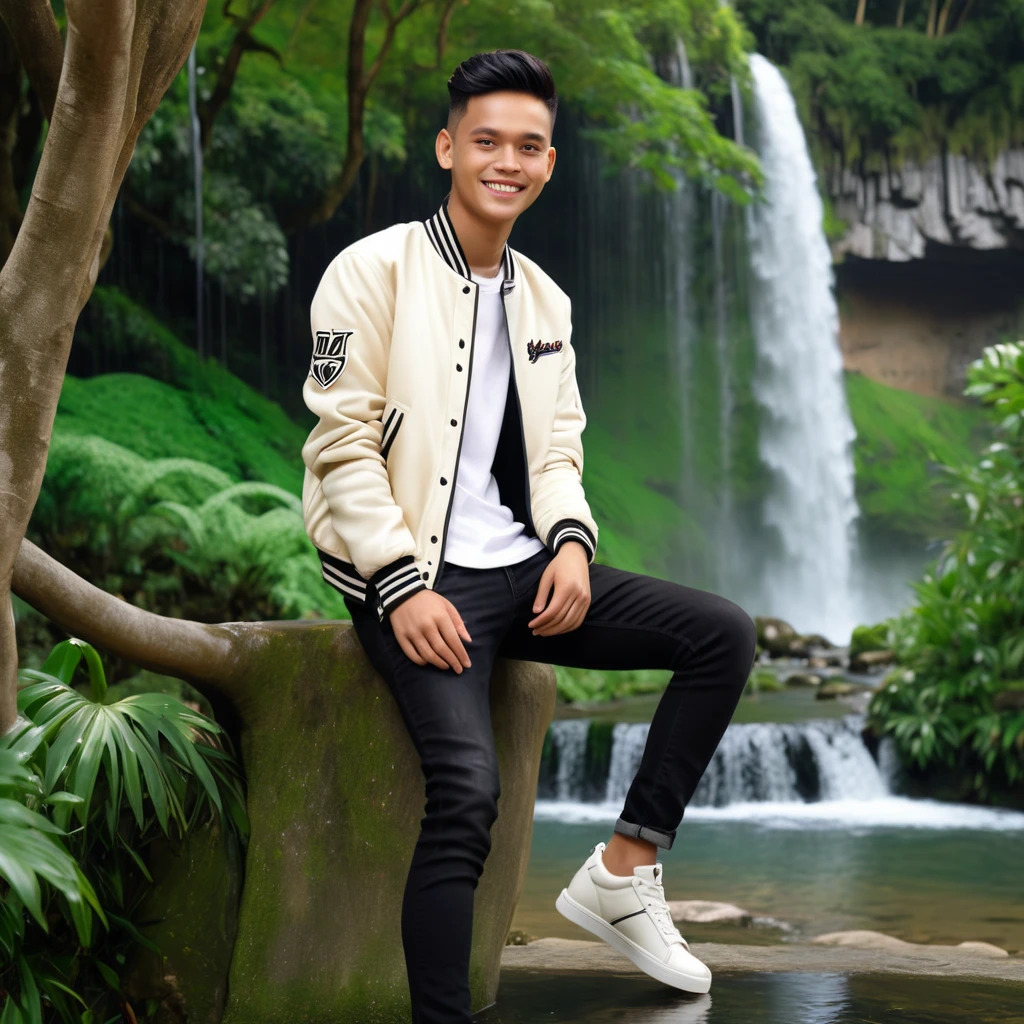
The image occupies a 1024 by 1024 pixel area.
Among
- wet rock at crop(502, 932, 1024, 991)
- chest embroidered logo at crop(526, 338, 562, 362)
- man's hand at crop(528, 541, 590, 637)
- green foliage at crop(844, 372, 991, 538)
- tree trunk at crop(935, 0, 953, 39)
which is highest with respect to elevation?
tree trunk at crop(935, 0, 953, 39)

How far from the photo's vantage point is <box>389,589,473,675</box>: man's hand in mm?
2080

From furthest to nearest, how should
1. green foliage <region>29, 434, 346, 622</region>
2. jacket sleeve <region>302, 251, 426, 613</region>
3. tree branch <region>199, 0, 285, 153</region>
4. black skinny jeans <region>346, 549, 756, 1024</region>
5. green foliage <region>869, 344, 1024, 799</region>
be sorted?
tree branch <region>199, 0, 285, 153</region>
green foliage <region>29, 434, 346, 622</region>
green foliage <region>869, 344, 1024, 799</region>
jacket sleeve <region>302, 251, 426, 613</region>
black skinny jeans <region>346, 549, 756, 1024</region>

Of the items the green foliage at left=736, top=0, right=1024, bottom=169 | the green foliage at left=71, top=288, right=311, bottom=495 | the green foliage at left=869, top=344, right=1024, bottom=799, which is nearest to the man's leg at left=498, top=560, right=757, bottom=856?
the green foliage at left=869, top=344, right=1024, bottom=799

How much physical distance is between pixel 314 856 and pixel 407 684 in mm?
426

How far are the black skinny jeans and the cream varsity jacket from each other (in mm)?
84

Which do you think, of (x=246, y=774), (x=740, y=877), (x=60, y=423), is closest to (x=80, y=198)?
(x=246, y=774)

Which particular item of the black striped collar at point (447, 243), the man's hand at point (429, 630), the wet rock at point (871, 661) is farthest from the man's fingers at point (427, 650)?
the wet rock at point (871, 661)

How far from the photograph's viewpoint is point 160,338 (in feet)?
40.9

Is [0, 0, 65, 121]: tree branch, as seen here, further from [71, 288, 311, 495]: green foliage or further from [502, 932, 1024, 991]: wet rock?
[71, 288, 311, 495]: green foliage

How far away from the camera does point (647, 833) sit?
2.29 meters

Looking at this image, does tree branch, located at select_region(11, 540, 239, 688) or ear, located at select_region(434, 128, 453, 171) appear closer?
tree branch, located at select_region(11, 540, 239, 688)

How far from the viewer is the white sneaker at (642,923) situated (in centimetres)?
230

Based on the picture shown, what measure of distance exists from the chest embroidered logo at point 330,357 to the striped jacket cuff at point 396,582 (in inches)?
13.5

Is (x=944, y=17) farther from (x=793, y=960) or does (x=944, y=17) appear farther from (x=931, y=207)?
(x=793, y=960)
